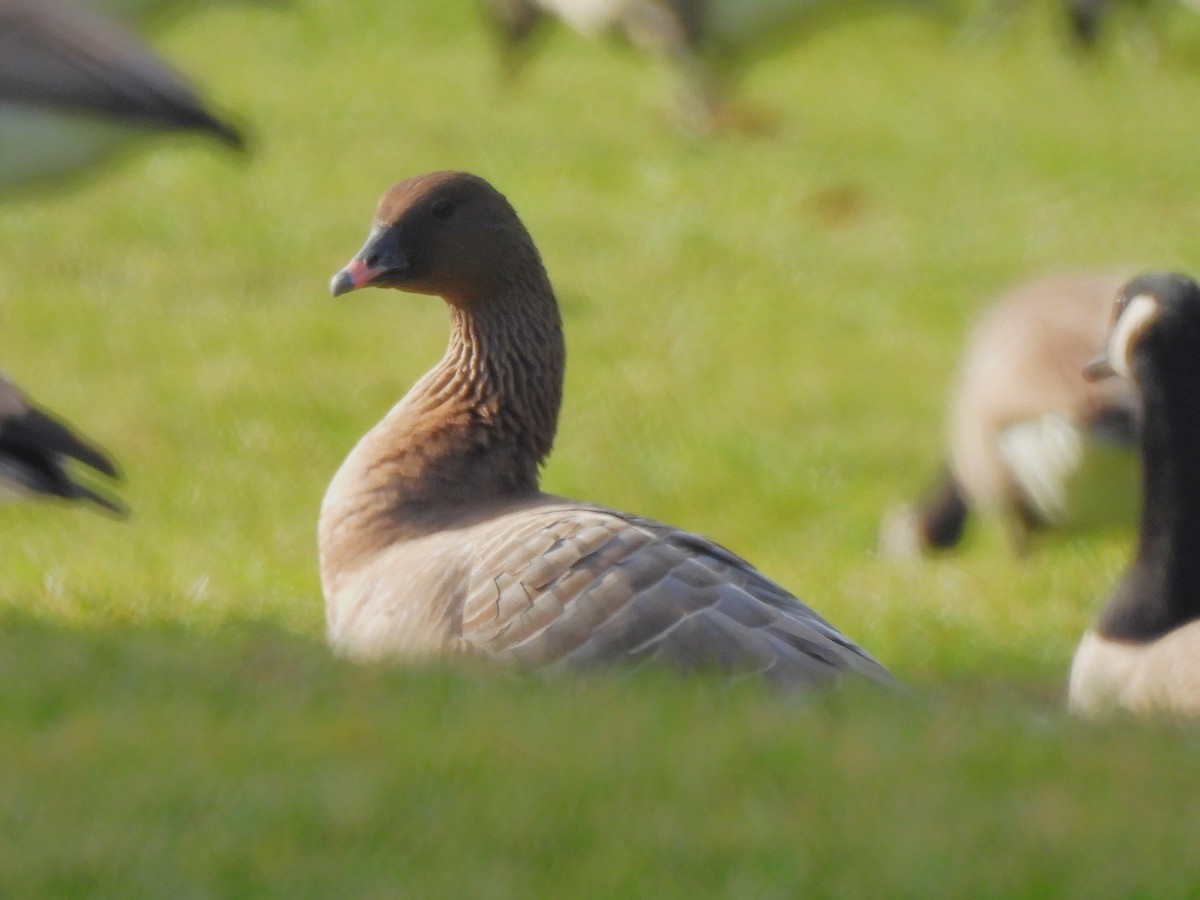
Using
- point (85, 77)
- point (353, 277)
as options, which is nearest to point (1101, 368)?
point (353, 277)

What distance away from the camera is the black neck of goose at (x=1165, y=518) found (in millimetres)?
5844

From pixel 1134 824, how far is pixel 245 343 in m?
7.37

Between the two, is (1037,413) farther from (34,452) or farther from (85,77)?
(85,77)

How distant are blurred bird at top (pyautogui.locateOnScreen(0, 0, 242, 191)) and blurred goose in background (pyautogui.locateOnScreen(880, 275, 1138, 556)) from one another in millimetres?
4003

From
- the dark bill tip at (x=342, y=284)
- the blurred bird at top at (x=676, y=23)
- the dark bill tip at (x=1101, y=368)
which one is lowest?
the dark bill tip at (x=342, y=284)

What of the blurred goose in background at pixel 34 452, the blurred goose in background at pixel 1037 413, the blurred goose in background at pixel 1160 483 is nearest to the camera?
the blurred goose in background at pixel 34 452

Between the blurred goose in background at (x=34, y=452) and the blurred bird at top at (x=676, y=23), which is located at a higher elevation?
the blurred bird at top at (x=676, y=23)

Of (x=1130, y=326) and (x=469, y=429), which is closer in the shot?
(x=469, y=429)

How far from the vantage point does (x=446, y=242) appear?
541cm

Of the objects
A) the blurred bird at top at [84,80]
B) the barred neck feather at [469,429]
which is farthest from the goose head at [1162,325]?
the blurred bird at top at [84,80]

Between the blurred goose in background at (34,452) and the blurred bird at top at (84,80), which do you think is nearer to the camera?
the blurred bird at top at (84,80)

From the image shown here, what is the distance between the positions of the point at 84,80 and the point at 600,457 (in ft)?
16.4

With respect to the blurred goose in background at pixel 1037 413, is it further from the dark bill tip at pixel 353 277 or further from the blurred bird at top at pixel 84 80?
the blurred bird at top at pixel 84 80

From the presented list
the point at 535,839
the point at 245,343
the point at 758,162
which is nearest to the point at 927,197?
the point at 758,162
